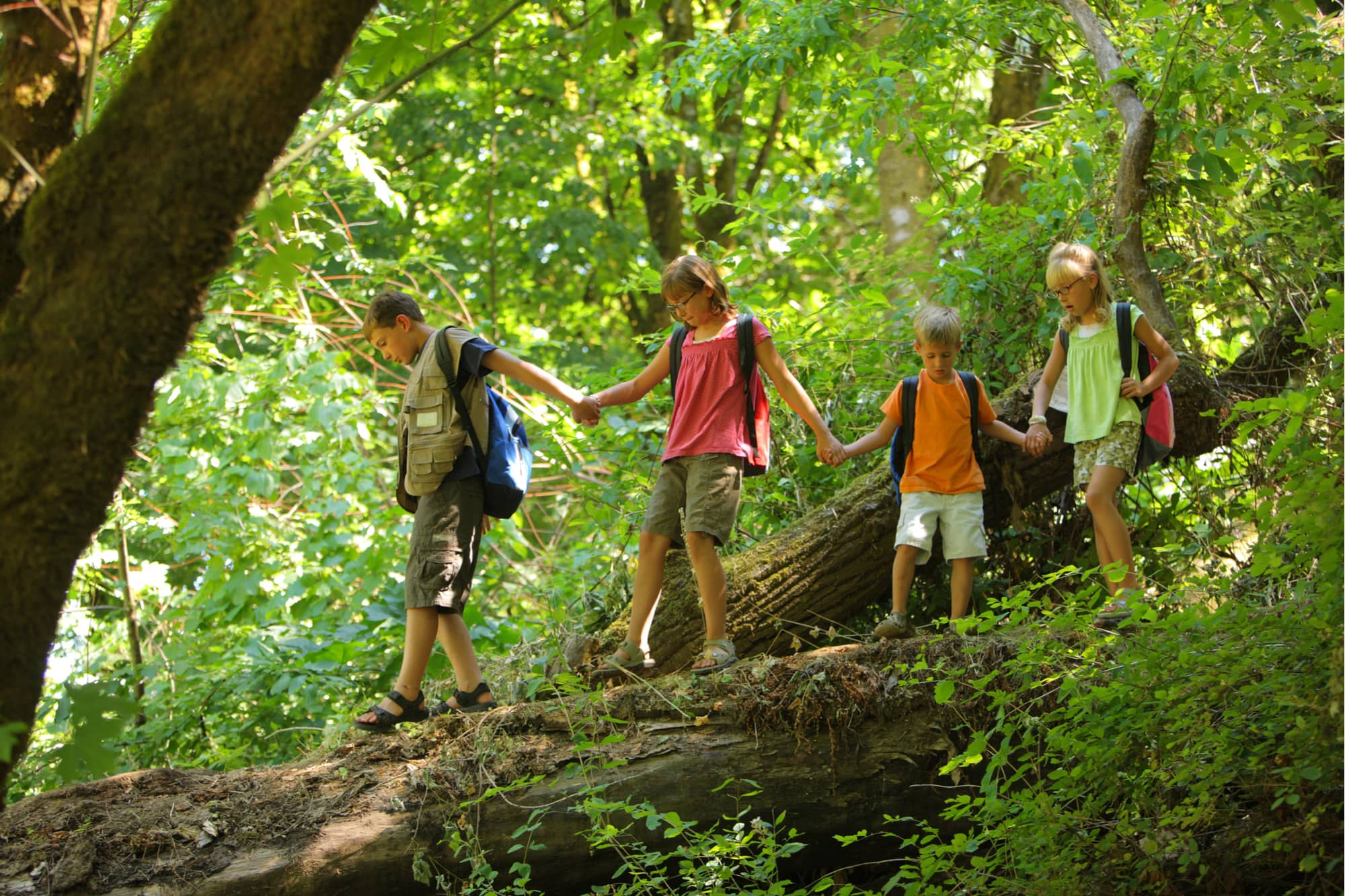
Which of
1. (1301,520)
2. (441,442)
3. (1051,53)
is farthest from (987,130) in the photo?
(1301,520)

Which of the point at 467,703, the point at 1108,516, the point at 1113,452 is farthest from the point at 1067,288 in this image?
the point at 467,703

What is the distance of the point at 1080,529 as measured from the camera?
596 cm

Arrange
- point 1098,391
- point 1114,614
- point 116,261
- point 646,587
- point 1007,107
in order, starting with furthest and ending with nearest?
point 1007,107 < point 1098,391 < point 646,587 < point 1114,614 < point 116,261

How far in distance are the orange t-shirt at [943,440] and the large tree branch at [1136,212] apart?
124 cm

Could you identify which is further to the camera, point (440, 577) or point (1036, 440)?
point (1036, 440)

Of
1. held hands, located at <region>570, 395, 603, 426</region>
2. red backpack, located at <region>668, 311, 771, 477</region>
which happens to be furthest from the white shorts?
held hands, located at <region>570, 395, 603, 426</region>

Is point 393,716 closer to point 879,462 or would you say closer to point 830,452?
point 830,452

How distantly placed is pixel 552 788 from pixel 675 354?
2.04 m

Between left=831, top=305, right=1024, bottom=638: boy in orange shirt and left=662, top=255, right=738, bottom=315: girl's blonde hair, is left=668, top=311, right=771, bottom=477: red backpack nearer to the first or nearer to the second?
left=662, top=255, right=738, bottom=315: girl's blonde hair

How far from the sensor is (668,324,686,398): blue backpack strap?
5156 mm

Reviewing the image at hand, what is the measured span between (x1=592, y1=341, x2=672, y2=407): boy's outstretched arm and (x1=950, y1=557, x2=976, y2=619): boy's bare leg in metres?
1.62

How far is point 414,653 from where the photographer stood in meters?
4.77

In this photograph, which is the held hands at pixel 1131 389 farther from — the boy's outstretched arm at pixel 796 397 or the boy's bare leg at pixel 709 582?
the boy's bare leg at pixel 709 582

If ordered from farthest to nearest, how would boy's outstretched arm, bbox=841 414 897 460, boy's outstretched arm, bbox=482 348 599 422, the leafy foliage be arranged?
boy's outstretched arm, bbox=841 414 897 460
boy's outstretched arm, bbox=482 348 599 422
the leafy foliage
